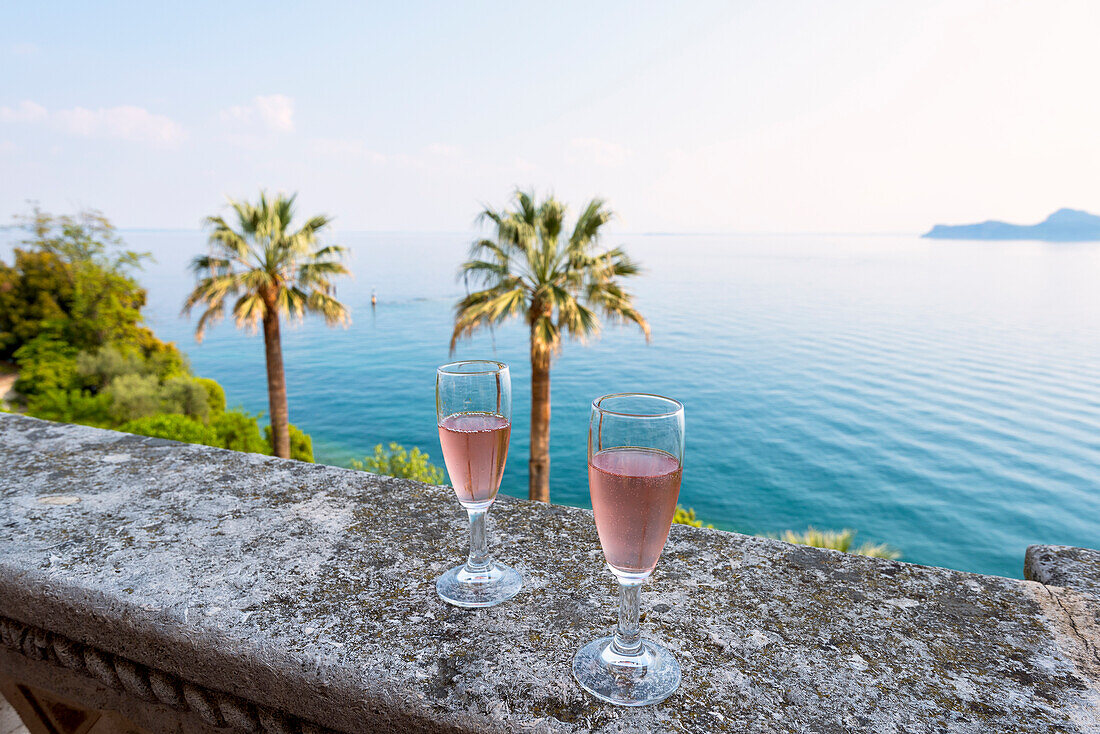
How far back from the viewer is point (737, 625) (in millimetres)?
1304

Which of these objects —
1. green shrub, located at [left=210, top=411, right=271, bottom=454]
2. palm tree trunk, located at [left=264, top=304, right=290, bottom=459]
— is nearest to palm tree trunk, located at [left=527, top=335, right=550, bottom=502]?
palm tree trunk, located at [left=264, top=304, right=290, bottom=459]

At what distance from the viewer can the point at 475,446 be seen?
1288 millimetres

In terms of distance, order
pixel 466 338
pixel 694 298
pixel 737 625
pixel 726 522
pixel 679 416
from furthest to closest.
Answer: pixel 694 298 → pixel 726 522 → pixel 466 338 → pixel 737 625 → pixel 679 416

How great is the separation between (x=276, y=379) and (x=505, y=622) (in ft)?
65.6

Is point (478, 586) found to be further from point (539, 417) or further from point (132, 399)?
point (132, 399)

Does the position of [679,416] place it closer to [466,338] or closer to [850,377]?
[466,338]

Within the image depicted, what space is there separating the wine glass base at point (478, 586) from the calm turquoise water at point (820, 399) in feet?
39.6

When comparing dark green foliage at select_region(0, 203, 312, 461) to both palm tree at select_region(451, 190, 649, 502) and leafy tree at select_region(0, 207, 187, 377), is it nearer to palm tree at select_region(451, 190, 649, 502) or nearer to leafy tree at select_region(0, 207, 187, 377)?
leafy tree at select_region(0, 207, 187, 377)

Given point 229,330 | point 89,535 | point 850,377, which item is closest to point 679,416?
point 89,535

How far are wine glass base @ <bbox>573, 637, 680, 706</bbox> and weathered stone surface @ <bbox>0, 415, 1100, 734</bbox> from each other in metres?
0.02

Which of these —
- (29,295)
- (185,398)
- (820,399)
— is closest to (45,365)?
(29,295)

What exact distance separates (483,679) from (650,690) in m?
0.31

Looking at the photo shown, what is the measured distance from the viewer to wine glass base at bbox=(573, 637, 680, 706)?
1060 millimetres

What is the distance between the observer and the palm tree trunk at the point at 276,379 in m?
18.9
